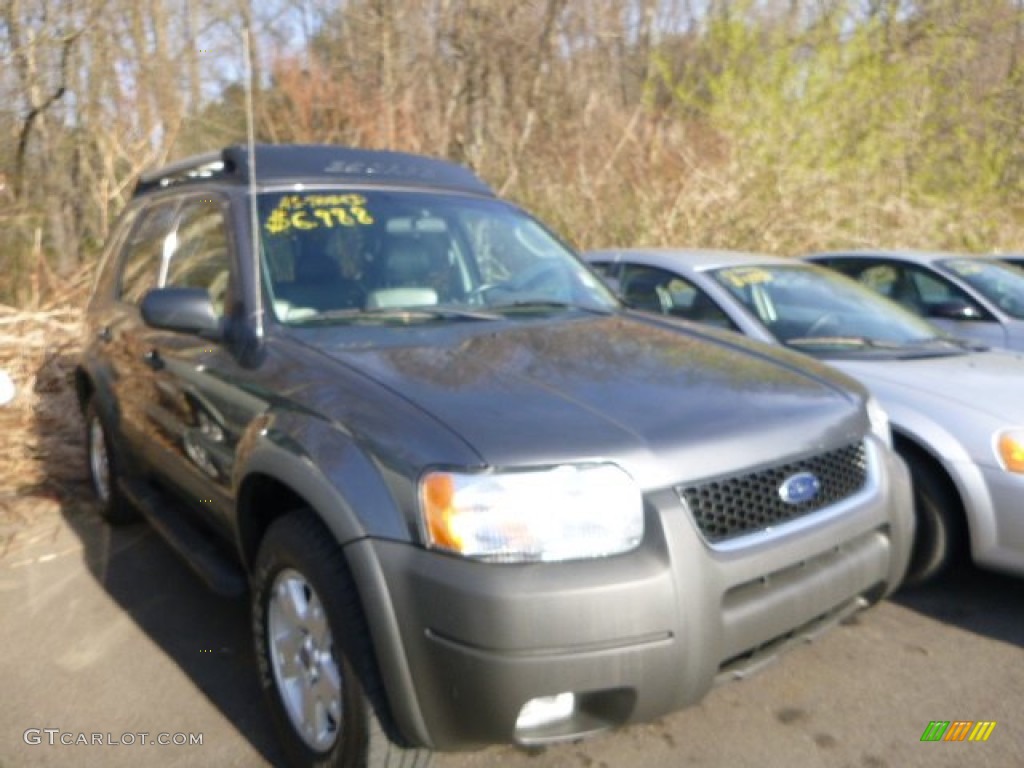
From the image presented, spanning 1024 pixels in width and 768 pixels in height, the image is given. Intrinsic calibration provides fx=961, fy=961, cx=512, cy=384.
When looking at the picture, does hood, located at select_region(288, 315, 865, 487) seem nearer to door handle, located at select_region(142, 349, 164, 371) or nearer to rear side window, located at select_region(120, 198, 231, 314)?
rear side window, located at select_region(120, 198, 231, 314)

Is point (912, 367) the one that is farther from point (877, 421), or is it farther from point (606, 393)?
point (606, 393)

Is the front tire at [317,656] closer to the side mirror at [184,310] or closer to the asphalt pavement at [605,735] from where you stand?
the asphalt pavement at [605,735]

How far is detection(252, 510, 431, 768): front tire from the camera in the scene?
2.44 m

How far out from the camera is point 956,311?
20.9 ft

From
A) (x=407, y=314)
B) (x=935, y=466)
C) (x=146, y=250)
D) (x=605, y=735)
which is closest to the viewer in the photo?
(x=605, y=735)

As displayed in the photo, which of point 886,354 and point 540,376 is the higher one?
point 540,376

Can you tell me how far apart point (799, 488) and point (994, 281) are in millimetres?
5378

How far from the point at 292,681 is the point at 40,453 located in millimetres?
3934

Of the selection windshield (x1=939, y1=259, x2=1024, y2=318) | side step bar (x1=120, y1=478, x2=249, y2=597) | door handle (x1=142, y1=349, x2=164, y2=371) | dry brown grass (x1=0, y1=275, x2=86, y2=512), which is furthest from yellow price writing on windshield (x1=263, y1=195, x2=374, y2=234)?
windshield (x1=939, y1=259, x2=1024, y2=318)

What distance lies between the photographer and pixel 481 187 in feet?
14.7

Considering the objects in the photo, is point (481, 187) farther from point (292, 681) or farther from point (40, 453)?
point (40, 453)

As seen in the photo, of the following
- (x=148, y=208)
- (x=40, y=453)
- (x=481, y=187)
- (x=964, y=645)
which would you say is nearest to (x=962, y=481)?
(x=964, y=645)

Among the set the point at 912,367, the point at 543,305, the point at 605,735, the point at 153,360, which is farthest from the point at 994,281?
the point at 153,360

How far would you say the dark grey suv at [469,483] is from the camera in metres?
2.29
